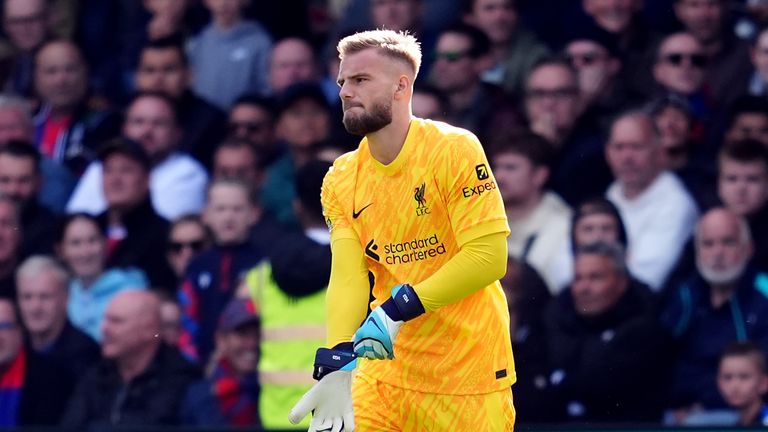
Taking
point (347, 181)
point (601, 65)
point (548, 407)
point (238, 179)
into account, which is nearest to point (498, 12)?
point (601, 65)

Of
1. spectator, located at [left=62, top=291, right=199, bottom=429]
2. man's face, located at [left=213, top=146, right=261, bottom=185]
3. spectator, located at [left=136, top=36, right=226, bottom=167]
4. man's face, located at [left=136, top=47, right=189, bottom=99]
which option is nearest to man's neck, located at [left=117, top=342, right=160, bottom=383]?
spectator, located at [left=62, top=291, right=199, bottom=429]

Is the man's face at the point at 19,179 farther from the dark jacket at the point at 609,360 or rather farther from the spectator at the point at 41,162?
the dark jacket at the point at 609,360

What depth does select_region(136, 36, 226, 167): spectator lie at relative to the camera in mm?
11234

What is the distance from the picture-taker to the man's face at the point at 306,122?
1048 centimetres

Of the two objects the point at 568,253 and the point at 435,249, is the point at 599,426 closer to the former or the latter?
the point at 568,253

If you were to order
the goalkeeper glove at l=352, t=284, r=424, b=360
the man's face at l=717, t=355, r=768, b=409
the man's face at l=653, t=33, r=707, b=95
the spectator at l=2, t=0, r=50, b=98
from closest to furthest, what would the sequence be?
1. the goalkeeper glove at l=352, t=284, r=424, b=360
2. the man's face at l=717, t=355, r=768, b=409
3. the man's face at l=653, t=33, r=707, b=95
4. the spectator at l=2, t=0, r=50, b=98

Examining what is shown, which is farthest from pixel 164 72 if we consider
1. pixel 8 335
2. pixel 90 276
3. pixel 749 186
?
pixel 749 186

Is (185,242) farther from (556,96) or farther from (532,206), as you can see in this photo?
(556,96)

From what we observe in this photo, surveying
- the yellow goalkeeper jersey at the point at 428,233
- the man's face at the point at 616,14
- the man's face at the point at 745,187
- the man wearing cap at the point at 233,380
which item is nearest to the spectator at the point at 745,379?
the man's face at the point at 745,187

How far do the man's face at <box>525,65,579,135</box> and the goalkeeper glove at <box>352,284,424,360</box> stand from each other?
4.24 meters

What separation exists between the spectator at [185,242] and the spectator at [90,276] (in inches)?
8.6

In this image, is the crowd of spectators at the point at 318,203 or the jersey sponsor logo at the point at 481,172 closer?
the jersey sponsor logo at the point at 481,172

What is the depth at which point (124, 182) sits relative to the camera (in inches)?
424

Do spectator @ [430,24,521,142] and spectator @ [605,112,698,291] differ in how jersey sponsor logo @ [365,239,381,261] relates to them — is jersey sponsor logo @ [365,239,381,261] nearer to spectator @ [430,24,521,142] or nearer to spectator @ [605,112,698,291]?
spectator @ [605,112,698,291]
